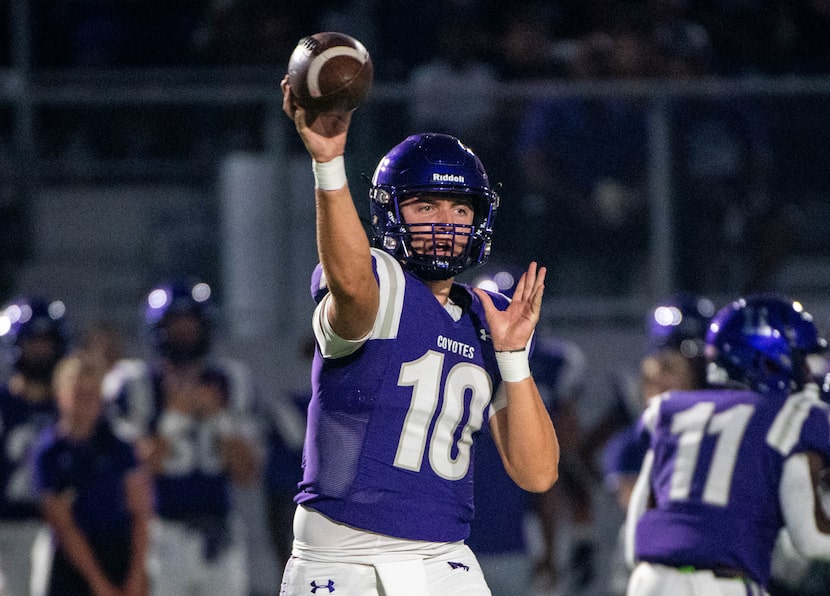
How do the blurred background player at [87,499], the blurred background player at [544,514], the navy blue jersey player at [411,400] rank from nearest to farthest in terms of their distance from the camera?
the navy blue jersey player at [411,400]
the blurred background player at [544,514]
the blurred background player at [87,499]

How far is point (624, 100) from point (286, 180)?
1.93 meters

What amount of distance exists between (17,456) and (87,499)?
0.41 metres

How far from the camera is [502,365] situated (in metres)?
3.47

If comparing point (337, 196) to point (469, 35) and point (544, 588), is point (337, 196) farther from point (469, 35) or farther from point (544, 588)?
point (469, 35)

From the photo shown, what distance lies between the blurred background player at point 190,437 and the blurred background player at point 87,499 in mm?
112

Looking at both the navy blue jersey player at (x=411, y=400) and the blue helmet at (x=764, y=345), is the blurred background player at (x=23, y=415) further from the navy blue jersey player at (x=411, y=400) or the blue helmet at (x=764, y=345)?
the navy blue jersey player at (x=411, y=400)

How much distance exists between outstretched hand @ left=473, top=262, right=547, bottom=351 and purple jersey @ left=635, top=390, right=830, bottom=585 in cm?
144

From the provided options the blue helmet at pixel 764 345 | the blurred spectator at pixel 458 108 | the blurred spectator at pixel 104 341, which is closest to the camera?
the blue helmet at pixel 764 345

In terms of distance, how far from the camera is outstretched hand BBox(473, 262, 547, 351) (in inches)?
136

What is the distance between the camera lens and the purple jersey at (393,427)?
329 cm

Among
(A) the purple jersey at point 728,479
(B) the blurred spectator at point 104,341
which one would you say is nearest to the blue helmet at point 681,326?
(A) the purple jersey at point 728,479

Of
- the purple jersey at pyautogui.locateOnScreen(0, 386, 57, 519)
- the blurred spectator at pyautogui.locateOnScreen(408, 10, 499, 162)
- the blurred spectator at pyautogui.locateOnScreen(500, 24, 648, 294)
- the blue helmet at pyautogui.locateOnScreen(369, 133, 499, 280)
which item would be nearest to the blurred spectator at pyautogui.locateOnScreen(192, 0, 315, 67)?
the blurred spectator at pyautogui.locateOnScreen(408, 10, 499, 162)

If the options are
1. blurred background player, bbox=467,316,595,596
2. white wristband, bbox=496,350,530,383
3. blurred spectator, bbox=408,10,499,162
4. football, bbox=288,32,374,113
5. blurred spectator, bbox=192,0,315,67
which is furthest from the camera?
blurred spectator, bbox=192,0,315,67

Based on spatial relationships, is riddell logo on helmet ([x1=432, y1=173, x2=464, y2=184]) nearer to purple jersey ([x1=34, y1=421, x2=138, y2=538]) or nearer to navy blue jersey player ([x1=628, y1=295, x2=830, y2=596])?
navy blue jersey player ([x1=628, y1=295, x2=830, y2=596])
